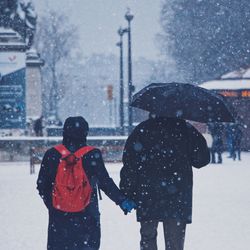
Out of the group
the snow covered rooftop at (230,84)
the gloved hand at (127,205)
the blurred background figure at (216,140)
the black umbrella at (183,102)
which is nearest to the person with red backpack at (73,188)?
the gloved hand at (127,205)

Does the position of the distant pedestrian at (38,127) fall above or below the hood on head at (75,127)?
below

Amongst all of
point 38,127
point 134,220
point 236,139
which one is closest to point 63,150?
point 134,220

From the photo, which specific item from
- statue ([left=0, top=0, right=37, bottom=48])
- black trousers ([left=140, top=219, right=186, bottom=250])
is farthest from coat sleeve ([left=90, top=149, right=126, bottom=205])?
statue ([left=0, top=0, right=37, bottom=48])

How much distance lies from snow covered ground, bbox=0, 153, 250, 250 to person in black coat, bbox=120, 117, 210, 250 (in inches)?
107

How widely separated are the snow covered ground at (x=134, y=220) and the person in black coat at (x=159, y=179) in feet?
8.91

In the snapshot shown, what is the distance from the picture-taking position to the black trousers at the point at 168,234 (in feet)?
17.5

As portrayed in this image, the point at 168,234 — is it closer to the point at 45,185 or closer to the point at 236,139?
the point at 45,185

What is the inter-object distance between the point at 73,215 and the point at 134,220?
18.7ft

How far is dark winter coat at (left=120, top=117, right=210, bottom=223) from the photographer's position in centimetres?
530

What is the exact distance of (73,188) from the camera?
16.1ft

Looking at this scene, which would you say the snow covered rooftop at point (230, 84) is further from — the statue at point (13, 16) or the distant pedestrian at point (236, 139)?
the statue at point (13, 16)

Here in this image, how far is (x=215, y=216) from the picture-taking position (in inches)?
420

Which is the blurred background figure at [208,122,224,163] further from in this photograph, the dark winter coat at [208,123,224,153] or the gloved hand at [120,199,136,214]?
the gloved hand at [120,199,136,214]

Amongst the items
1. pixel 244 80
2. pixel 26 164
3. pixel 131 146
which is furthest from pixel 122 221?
pixel 244 80
